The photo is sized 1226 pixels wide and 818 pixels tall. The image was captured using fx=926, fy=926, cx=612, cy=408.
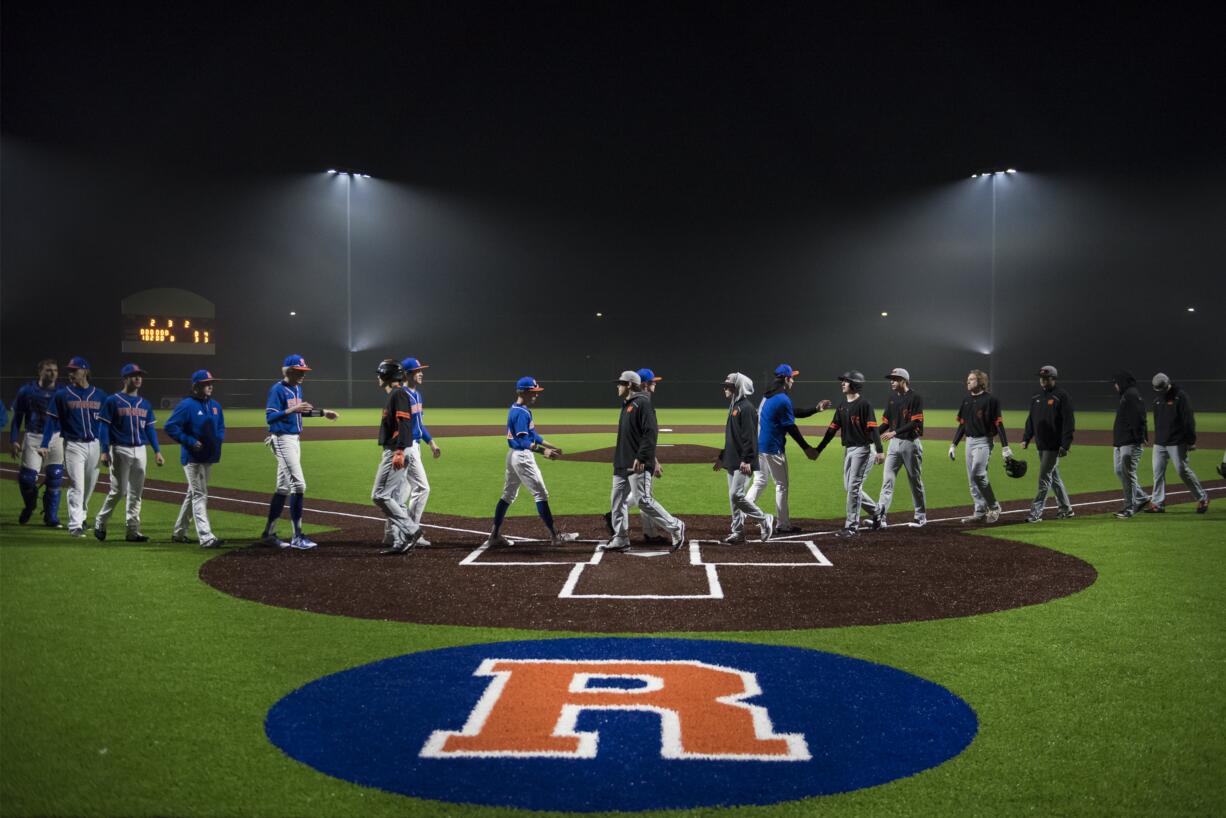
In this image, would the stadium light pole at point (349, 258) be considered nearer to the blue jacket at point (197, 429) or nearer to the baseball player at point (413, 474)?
the blue jacket at point (197, 429)

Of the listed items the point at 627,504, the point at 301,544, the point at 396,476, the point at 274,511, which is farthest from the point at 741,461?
the point at 274,511

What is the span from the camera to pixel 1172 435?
12.7 metres

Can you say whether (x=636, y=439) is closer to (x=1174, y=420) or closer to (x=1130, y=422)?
(x=1130, y=422)

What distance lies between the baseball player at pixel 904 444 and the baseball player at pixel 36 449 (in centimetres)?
1047

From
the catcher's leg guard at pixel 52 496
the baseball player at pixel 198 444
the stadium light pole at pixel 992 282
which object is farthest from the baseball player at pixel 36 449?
the stadium light pole at pixel 992 282

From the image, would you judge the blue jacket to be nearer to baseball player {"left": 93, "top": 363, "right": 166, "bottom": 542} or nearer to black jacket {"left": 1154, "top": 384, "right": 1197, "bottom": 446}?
baseball player {"left": 93, "top": 363, "right": 166, "bottom": 542}

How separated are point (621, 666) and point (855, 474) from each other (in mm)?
6167

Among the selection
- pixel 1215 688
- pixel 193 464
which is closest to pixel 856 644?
pixel 1215 688

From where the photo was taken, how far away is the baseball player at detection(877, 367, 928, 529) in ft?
38.2

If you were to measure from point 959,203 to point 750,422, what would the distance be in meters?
41.8

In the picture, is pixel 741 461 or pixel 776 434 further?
pixel 776 434

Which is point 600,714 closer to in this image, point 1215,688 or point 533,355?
point 1215,688

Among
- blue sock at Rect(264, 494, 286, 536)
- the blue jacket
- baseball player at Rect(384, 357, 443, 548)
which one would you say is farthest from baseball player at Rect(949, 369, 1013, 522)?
the blue jacket

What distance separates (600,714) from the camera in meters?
4.84
